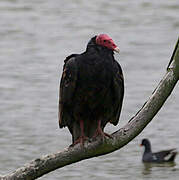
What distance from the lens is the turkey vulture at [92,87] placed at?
5.79m

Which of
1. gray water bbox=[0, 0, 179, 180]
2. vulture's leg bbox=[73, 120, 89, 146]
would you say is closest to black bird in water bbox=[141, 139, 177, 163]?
gray water bbox=[0, 0, 179, 180]

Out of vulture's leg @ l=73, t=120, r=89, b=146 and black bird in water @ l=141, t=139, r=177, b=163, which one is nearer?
vulture's leg @ l=73, t=120, r=89, b=146

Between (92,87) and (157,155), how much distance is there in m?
6.12

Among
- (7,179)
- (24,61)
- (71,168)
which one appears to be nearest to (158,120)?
(71,168)

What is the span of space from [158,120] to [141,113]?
794 cm

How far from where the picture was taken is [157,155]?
11.7m

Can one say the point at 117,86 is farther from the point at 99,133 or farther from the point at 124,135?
the point at 124,135

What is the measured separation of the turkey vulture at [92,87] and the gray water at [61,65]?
15.6 ft

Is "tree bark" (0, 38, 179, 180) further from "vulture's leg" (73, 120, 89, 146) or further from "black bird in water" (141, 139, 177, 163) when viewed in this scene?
"black bird in water" (141, 139, 177, 163)

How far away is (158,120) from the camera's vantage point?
13.1 m

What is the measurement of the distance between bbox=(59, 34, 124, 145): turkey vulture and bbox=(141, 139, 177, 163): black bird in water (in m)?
5.45

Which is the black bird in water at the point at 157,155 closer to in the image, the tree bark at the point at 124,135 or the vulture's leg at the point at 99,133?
the vulture's leg at the point at 99,133

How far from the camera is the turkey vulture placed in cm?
579

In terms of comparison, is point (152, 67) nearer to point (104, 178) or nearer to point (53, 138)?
point (53, 138)
